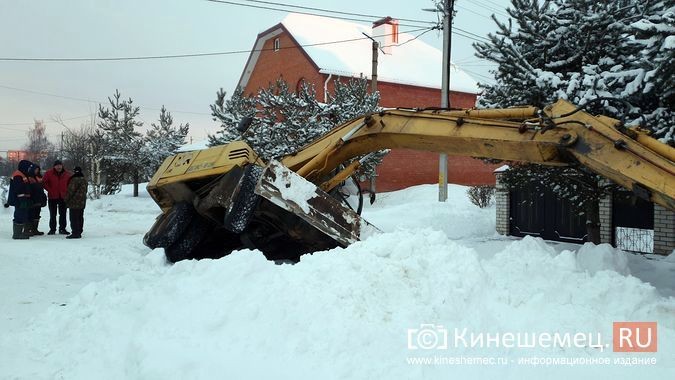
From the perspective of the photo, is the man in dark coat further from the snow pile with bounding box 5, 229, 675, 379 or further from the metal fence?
the metal fence

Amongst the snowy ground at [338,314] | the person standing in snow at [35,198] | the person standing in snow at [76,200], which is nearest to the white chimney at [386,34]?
the person standing in snow at [76,200]


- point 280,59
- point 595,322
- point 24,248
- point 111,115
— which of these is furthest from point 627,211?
point 111,115

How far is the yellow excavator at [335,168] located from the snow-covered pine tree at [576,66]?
2191mm

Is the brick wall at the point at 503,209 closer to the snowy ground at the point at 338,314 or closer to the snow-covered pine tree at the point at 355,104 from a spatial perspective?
the snow-covered pine tree at the point at 355,104

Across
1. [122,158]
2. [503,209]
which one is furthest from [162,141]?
[503,209]

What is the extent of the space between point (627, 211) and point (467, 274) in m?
7.52

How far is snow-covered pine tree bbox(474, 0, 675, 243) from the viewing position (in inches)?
260

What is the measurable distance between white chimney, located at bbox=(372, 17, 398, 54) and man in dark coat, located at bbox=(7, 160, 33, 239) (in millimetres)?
21433

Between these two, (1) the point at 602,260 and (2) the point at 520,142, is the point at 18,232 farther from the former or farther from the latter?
(1) the point at 602,260

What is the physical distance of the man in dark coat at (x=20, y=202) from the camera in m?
8.98

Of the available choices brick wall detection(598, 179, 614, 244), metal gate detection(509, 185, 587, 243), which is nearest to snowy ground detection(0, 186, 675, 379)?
brick wall detection(598, 179, 614, 244)

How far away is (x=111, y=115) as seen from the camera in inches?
1064

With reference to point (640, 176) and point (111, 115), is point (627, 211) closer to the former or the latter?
point (640, 176)

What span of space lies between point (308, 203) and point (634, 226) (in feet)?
24.2
